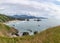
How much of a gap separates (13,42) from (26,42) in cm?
110

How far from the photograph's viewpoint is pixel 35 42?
15.7 metres

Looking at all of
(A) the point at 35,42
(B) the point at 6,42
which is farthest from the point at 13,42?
(A) the point at 35,42

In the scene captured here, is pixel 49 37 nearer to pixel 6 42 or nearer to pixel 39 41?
pixel 39 41

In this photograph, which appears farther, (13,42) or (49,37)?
(49,37)

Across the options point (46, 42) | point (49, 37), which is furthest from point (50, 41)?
point (49, 37)

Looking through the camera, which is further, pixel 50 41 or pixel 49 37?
pixel 49 37

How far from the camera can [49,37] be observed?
675 inches

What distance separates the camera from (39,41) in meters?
→ 15.8

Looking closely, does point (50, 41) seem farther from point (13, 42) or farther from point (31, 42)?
point (13, 42)

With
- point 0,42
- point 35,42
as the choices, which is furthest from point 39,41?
point 0,42

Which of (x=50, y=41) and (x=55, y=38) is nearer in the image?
(x=50, y=41)

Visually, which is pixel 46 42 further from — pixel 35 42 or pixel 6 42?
pixel 6 42

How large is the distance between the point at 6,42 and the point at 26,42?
1609 mm

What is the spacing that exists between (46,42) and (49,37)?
1665 millimetres
